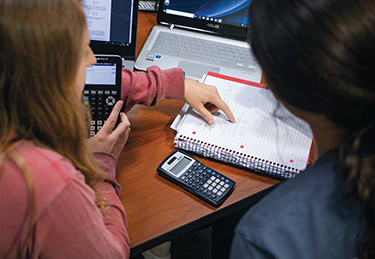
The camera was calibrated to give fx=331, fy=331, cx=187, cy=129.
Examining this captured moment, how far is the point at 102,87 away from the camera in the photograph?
2.68 ft

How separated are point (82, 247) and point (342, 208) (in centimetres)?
41

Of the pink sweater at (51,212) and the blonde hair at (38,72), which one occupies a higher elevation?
the blonde hair at (38,72)

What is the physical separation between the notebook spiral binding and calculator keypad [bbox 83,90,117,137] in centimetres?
19

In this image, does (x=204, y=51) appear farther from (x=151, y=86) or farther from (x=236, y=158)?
(x=236, y=158)

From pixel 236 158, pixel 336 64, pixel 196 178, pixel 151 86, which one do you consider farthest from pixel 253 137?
pixel 336 64

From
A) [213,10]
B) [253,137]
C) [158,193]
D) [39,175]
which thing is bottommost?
[158,193]

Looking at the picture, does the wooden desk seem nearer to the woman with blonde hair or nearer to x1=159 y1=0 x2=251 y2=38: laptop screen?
the woman with blonde hair

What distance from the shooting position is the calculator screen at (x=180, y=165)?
80cm

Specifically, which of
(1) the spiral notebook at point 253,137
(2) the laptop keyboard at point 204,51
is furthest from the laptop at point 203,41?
(1) the spiral notebook at point 253,137

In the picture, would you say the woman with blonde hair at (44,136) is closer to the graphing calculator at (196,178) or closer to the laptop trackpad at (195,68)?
the graphing calculator at (196,178)

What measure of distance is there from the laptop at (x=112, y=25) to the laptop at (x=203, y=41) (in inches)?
5.7

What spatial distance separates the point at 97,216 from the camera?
55cm

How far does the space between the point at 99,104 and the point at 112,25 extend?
0.31 meters

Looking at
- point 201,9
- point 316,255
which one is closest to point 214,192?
point 316,255
